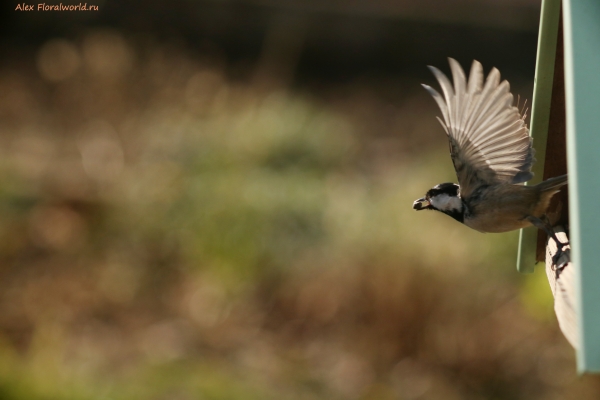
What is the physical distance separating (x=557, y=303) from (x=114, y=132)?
442 centimetres

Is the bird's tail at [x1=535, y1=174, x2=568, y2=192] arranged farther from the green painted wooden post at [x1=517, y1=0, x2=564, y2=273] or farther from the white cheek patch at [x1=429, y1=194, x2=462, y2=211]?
the white cheek patch at [x1=429, y1=194, x2=462, y2=211]

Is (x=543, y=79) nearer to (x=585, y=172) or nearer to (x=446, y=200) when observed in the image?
(x=446, y=200)

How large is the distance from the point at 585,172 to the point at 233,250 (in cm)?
321

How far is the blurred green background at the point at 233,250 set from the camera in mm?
3477

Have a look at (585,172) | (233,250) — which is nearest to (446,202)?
(585,172)

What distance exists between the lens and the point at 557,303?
137 cm

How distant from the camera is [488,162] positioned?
5.81ft

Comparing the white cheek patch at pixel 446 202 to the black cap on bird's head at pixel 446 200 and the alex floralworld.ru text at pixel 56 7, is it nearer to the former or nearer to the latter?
the black cap on bird's head at pixel 446 200

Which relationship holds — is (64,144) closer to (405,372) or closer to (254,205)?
(254,205)

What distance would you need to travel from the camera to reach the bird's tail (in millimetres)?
1770

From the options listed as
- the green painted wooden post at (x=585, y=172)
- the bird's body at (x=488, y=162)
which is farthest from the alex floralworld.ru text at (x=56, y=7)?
the green painted wooden post at (x=585, y=172)

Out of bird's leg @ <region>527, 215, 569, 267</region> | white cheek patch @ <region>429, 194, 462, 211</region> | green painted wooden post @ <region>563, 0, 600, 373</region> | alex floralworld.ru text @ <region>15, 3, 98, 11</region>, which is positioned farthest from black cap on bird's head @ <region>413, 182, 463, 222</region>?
alex floralworld.ru text @ <region>15, 3, 98, 11</region>

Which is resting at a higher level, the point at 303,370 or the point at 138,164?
the point at 138,164

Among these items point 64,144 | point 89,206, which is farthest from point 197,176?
point 64,144
